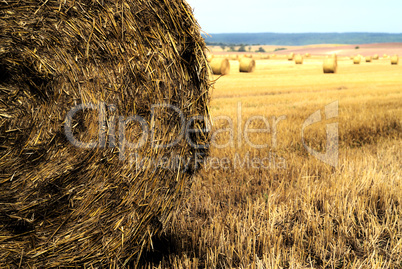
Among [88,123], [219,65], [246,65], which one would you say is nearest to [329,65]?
[246,65]

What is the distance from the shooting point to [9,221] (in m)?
2.61

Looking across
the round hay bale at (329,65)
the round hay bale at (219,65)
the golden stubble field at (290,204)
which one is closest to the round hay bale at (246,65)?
the round hay bale at (219,65)

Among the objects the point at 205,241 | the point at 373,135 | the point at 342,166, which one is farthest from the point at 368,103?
the point at 205,241

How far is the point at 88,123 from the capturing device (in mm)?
2758

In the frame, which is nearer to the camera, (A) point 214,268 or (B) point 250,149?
(A) point 214,268

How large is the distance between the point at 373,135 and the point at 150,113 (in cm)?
617

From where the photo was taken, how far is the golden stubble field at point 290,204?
317cm

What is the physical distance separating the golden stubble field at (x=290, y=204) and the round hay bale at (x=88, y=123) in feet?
1.67

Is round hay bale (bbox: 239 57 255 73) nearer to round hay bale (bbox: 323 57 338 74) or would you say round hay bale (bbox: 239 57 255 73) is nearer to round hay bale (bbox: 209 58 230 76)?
round hay bale (bbox: 209 58 230 76)

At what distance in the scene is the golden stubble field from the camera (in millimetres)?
3168

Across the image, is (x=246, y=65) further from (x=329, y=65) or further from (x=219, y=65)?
(x=329, y=65)

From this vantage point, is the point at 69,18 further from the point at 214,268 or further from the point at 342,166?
the point at 342,166

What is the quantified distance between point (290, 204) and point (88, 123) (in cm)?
236

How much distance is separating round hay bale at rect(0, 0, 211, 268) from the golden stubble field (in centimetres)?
51
